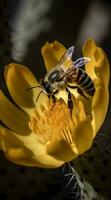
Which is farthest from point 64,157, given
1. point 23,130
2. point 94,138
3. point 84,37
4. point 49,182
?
point 84,37

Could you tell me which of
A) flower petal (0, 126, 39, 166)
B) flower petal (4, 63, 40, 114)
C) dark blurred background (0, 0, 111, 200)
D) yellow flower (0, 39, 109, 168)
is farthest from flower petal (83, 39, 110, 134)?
dark blurred background (0, 0, 111, 200)

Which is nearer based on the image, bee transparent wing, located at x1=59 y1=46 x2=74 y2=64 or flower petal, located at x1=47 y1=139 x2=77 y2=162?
flower petal, located at x1=47 y1=139 x2=77 y2=162

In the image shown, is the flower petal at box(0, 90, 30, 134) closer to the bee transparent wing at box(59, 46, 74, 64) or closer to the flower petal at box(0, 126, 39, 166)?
the flower petal at box(0, 126, 39, 166)

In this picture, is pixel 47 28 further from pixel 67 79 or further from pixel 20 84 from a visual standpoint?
pixel 67 79

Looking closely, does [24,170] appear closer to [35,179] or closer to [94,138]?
[35,179]

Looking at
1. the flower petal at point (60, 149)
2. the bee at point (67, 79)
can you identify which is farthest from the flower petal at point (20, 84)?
the flower petal at point (60, 149)

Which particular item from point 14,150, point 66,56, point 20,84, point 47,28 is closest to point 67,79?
point 66,56
